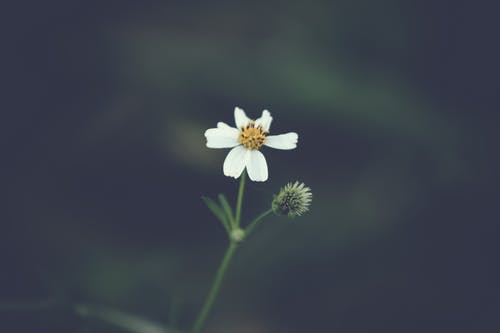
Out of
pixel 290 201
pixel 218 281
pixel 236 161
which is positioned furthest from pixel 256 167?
pixel 218 281

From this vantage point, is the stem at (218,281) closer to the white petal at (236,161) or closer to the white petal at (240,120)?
the white petal at (236,161)

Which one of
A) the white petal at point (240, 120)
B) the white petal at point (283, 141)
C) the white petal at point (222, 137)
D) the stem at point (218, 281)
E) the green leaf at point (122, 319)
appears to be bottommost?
the green leaf at point (122, 319)

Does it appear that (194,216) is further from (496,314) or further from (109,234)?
(496,314)

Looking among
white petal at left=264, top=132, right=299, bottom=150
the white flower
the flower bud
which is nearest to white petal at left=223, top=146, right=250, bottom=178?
the white flower

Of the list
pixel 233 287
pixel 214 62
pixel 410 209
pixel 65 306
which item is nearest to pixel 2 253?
pixel 65 306

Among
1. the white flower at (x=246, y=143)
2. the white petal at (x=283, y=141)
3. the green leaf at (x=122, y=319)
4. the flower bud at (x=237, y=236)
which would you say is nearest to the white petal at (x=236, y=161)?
the white flower at (x=246, y=143)
